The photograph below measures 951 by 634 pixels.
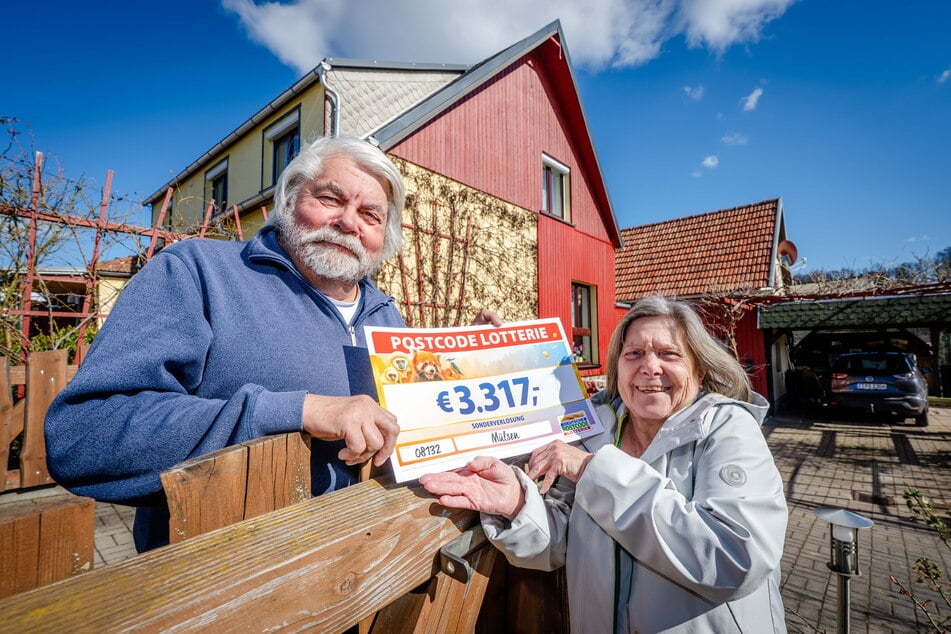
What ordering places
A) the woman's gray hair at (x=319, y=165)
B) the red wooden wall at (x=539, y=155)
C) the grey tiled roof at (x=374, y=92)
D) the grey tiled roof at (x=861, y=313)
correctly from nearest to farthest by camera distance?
1. the woman's gray hair at (x=319, y=165)
2. the grey tiled roof at (x=374, y=92)
3. the red wooden wall at (x=539, y=155)
4. the grey tiled roof at (x=861, y=313)

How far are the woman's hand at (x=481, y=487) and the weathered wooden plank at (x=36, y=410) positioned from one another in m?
6.28

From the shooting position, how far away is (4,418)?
4.93 meters

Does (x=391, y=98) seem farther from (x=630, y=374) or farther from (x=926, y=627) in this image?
(x=926, y=627)

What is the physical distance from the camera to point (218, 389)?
3.97 ft

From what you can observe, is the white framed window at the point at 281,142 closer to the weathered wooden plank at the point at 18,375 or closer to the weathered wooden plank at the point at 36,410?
the weathered wooden plank at the point at 36,410

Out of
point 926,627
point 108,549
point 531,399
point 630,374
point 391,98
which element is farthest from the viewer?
point 391,98

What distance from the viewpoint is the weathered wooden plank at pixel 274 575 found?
0.56 meters

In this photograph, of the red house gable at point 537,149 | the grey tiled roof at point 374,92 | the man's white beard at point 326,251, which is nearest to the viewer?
the man's white beard at point 326,251

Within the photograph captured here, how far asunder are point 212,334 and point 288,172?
89 centimetres

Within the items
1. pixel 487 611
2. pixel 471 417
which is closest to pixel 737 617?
pixel 487 611

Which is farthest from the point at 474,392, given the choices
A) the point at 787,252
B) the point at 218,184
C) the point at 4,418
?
the point at 787,252

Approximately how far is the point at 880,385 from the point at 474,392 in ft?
47.3

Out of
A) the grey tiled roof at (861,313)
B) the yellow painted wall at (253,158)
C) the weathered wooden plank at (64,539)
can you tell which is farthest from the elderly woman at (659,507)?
the grey tiled roof at (861,313)

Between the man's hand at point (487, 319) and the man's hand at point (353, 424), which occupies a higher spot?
the man's hand at point (487, 319)
